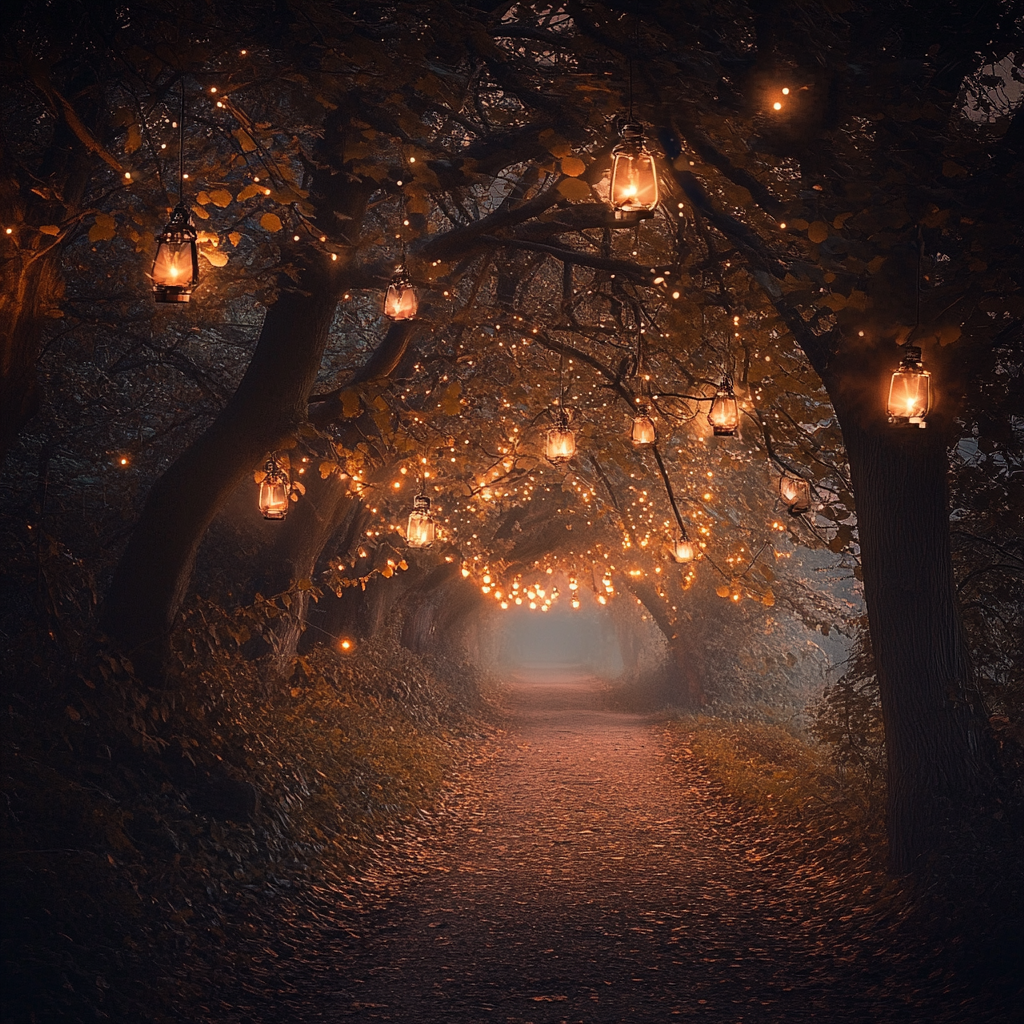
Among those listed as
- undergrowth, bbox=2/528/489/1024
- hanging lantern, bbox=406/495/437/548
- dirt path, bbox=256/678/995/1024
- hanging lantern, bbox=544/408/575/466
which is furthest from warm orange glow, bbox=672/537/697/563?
undergrowth, bbox=2/528/489/1024

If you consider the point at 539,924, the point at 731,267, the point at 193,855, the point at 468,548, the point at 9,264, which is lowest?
the point at 539,924

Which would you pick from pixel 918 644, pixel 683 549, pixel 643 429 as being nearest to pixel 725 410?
pixel 643 429

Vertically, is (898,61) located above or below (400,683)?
above

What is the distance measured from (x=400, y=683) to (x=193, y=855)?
1136 centimetres

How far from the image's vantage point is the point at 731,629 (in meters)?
24.2

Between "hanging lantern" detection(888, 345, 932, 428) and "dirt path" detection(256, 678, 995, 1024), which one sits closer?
"dirt path" detection(256, 678, 995, 1024)

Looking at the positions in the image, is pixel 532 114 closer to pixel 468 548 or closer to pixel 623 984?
pixel 623 984

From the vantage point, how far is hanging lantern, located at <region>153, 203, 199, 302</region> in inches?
192

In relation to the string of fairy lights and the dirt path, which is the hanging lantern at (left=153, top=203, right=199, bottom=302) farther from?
the dirt path

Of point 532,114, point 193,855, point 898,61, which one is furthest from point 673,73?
point 193,855

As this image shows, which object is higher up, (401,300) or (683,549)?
(401,300)

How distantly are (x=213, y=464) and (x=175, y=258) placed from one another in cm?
322

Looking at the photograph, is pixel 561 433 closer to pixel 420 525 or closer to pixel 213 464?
pixel 420 525

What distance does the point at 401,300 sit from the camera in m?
6.95
